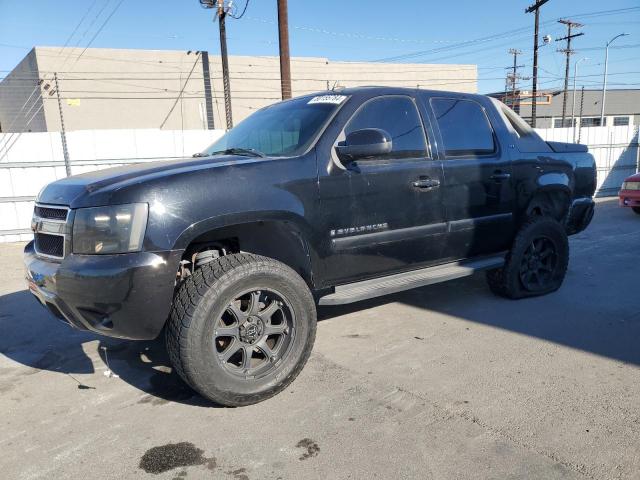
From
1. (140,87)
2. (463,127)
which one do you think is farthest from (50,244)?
(140,87)

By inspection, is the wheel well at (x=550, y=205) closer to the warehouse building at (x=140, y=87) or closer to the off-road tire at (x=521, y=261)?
the off-road tire at (x=521, y=261)

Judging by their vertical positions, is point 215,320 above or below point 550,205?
below

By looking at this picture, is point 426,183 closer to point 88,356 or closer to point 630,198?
point 88,356

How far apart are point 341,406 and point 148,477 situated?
1.14 metres

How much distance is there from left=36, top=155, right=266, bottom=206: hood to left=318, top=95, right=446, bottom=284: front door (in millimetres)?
639

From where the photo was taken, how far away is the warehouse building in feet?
90.0

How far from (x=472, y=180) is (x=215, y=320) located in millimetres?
2479

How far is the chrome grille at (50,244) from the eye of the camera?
2.96 metres

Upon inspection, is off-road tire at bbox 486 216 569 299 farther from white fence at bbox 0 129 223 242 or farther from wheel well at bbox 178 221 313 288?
white fence at bbox 0 129 223 242

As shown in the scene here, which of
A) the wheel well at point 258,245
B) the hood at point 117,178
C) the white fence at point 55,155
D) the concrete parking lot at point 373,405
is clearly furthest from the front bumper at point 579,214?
the white fence at point 55,155

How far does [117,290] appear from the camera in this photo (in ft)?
8.79

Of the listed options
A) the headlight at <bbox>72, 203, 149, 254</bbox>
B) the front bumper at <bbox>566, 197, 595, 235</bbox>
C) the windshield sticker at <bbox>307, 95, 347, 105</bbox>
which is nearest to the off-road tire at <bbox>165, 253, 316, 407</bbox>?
the headlight at <bbox>72, 203, 149, 254</bbox>

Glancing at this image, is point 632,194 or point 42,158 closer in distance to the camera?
point 42,158

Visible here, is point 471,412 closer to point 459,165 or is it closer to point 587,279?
point 459,165
